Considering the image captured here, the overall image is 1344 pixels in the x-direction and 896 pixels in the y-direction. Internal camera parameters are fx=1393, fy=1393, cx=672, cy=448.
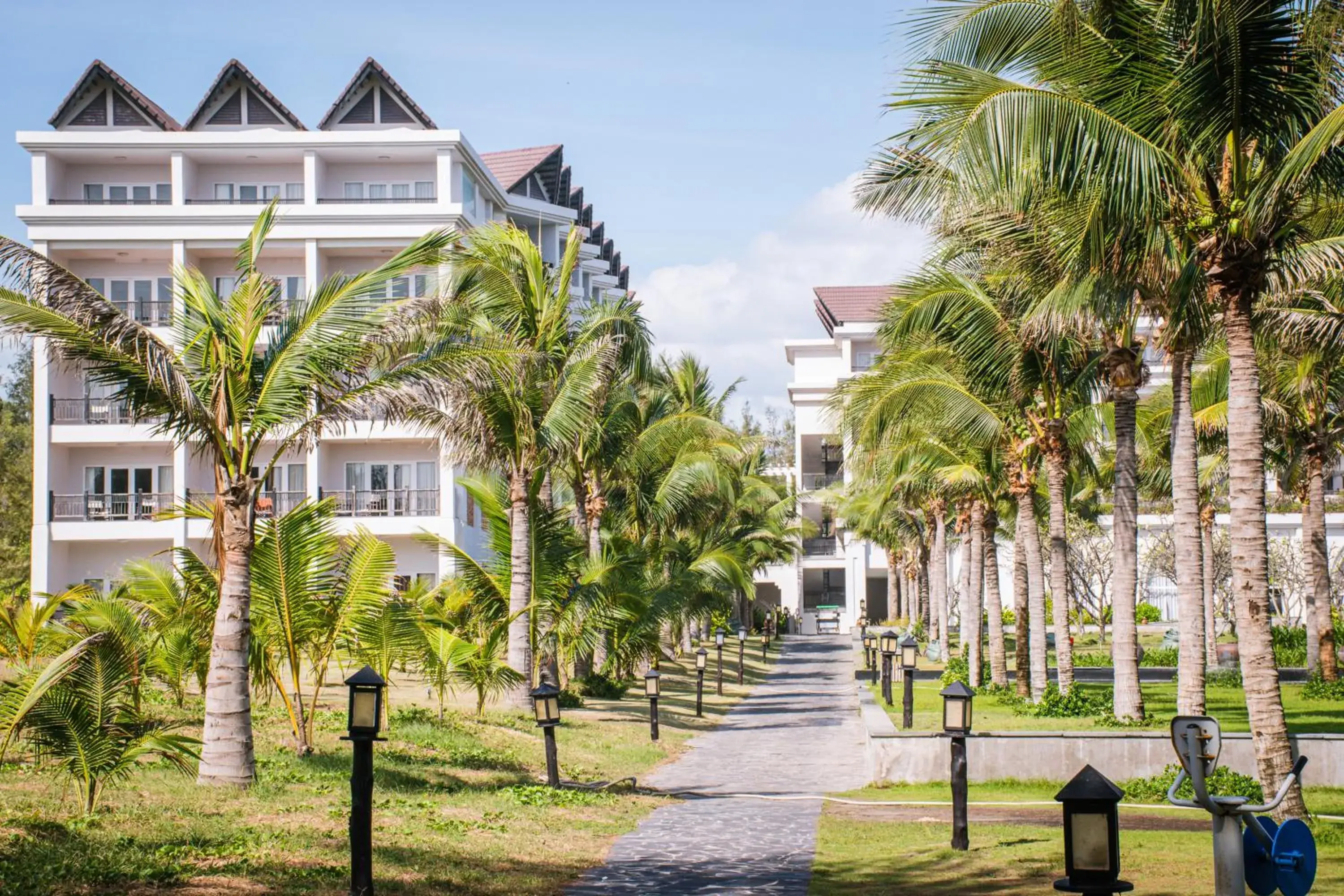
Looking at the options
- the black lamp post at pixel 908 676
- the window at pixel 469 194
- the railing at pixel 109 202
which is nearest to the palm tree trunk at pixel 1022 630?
the black lamp post at pixel 908 676

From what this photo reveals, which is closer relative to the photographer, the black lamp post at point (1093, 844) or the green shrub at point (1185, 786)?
the black lamp post at point (1093, 844)

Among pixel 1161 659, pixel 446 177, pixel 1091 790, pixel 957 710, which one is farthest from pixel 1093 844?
pixel 446 177

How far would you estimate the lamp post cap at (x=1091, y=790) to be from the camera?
6.65 m

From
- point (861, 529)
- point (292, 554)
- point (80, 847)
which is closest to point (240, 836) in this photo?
point (80, 847)

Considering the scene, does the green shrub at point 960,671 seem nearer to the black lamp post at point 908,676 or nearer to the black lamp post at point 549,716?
the black lamp post at point 908,676

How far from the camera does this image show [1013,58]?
12.3 meters

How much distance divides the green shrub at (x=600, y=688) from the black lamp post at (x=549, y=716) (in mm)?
12697

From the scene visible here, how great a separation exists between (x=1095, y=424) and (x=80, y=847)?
18891 millimetres

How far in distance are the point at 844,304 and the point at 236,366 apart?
66.9m

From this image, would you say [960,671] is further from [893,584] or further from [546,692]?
[893,584]

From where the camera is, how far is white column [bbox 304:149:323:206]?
42.2m

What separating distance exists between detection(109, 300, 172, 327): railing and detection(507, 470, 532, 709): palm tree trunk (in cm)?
2268

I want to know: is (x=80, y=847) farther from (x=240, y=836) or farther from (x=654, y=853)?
(x=654, y=853)

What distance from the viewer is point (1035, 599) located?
2402 cm
